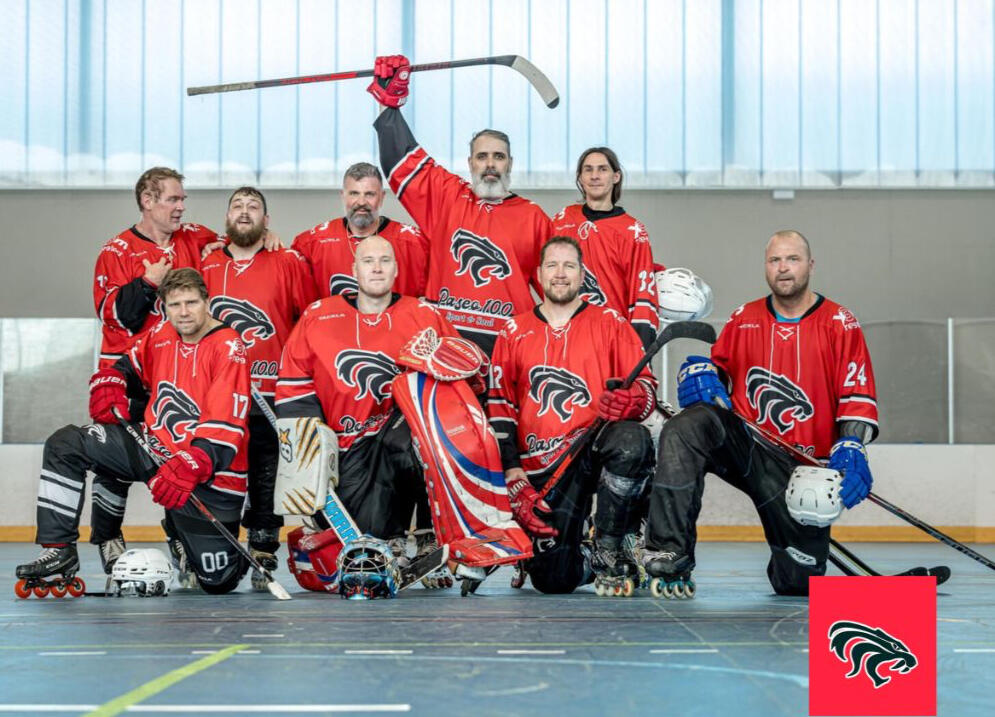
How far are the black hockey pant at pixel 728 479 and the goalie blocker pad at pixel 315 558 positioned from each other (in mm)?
1052

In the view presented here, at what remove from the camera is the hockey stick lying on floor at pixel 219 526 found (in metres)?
4.07

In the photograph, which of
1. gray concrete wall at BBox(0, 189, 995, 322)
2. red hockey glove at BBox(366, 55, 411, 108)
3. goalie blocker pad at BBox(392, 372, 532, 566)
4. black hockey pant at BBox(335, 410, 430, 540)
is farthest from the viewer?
gray concrete wall at BBox(0, 189, 995, 322)

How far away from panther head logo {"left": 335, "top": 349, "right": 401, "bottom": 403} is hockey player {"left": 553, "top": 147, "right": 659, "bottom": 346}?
0.72 meters

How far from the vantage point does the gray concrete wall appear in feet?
30.6

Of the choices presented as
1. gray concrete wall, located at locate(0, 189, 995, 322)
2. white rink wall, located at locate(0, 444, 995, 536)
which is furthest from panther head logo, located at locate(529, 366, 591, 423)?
gray concrete wall, located at locate(0, 189, 995, 322)

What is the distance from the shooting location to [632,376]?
4.05 meters

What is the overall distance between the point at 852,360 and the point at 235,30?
6.27m

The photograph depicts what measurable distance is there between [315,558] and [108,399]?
0.86 meters

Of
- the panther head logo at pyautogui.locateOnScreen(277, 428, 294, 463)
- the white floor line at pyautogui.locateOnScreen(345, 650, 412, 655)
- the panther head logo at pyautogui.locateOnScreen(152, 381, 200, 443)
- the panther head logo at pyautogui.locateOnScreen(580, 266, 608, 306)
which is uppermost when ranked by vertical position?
the panther head logo at pyautogui.locateOnScreen(580, 266, 608, 306)

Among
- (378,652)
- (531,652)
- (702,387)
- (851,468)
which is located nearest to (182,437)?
(702,387)

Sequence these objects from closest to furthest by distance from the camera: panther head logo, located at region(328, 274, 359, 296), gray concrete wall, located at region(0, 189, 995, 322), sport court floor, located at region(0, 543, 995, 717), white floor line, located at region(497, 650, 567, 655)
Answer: sport court floor, located at region(0, 543, 995, 717) < white floor line, located at region(497, 650, 567, 655) < panther head logo, located at region(328, 274, 359, 296) < gray concrete wall, located at region(0, 189, 995, 322)

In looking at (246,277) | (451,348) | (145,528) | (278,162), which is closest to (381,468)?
(451,348)

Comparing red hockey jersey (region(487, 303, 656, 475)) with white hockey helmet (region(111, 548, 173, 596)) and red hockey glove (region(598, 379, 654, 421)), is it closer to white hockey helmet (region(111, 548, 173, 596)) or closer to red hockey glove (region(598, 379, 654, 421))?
red hockey glove (region(598, 379, 654, 421))

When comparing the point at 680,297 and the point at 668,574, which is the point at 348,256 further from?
the point at 668,574
